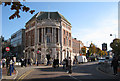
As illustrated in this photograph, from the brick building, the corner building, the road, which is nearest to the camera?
the road

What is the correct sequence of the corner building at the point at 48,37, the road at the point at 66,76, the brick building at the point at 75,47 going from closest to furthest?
the road at the point at 66,76 → the corner building at the point at 48,37 → the brick building at the point at 75,47

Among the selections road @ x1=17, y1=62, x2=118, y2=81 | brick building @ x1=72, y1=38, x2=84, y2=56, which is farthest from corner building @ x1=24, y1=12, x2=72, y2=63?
road @ x1=17, y1=62, x2=118, y2=81

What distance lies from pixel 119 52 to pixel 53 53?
22.6 m

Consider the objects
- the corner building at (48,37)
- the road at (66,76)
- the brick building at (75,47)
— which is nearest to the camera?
the road at (66,76)

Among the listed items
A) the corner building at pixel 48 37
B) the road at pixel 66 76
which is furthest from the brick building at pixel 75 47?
the road at pixel 66 76

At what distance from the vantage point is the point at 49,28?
5931 cm

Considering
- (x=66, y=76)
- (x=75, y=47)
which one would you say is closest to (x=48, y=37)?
(x=75, y=47)

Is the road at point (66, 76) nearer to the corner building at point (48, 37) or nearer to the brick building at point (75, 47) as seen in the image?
the corner building at point (48, 37)

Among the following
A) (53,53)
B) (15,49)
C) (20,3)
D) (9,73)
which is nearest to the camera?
(20,3)

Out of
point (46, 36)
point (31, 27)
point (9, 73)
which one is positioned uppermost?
point (31, 27)

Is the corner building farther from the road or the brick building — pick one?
the road

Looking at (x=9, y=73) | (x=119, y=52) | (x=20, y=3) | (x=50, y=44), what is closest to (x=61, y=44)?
(x=50, y=44)

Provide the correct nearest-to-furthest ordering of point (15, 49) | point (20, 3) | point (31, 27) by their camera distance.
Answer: point (20, 3) < point (31, 27) < point (15, 49)

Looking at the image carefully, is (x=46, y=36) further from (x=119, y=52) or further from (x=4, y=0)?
(x=4, y=0)
